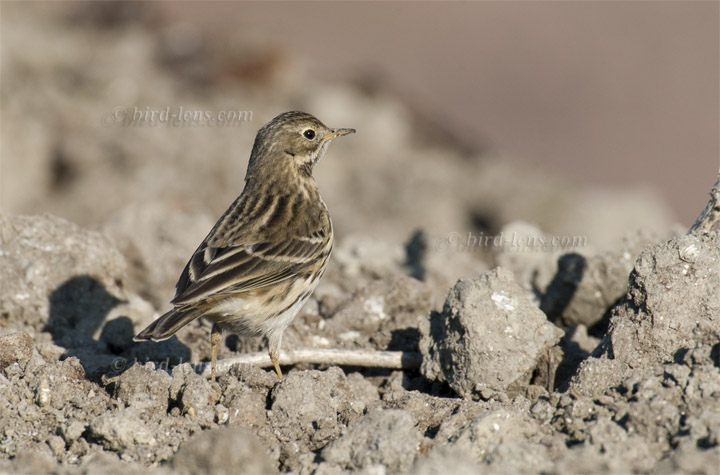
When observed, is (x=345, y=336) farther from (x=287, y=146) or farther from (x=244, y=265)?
(x=287, y=146)

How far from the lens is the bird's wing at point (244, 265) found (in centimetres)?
526

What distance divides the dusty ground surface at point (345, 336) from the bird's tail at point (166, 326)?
0.20 metres

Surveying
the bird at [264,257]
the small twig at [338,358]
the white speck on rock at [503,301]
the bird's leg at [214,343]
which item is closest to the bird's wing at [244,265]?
the bird at [264,257]

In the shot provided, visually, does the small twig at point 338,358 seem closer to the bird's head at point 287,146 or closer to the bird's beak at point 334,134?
the bird's head at point 287,146

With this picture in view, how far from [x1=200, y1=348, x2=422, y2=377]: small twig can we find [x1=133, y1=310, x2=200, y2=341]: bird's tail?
61 cm

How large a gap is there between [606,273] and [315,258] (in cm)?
222

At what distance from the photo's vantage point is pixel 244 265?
551 cm

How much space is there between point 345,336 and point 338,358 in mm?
695

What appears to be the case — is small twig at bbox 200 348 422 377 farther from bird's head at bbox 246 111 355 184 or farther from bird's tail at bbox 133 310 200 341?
bird's head at bbox 246 111 355 184

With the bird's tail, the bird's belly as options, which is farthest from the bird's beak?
the bird's tail

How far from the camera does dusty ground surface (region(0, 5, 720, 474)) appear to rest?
3855mm

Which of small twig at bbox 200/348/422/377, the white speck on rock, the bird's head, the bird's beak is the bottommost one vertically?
small twig at bbox 200/348/422/377

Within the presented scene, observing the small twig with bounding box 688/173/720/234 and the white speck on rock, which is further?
the white speck on rock

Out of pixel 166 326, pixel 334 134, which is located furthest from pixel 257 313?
pixel 334 134
